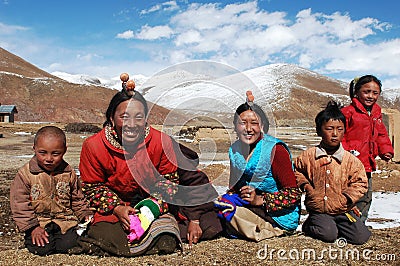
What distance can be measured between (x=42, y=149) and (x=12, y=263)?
0.83 meters

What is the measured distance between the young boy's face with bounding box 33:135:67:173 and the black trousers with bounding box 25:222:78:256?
19.0 inches

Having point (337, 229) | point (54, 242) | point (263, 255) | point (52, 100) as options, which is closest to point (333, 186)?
point (337, 229)

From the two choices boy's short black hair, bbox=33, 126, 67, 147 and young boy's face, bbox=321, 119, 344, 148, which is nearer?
boy's short black hair, bbox=33, 126, 67, 147

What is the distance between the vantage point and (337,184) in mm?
3486

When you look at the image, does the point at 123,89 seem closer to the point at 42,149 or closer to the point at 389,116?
the point at 42,149

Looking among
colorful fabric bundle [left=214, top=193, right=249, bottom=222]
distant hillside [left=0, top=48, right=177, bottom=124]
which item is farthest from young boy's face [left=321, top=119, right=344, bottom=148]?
distant hillside [left=0, top=48, right=177, bottom=124]

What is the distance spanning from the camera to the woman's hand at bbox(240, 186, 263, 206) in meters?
3.49

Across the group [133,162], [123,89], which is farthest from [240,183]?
[123,89]

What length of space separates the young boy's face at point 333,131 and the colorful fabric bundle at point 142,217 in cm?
154

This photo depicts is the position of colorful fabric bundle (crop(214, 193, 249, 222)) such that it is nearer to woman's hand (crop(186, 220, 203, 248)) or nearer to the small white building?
woman's hand (crop(186, 220, 203, 248))

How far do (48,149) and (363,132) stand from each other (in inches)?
115

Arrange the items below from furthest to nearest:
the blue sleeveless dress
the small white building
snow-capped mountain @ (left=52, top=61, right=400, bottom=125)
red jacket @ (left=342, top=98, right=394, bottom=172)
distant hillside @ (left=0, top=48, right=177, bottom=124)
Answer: distant hillside @ (left=0, top=48, right=177, bottom=124)
the small white building
red jacket @ (left=342, top=98, right=394, bottom=172)
the blue sleeveless dress
snow-capped mountain @ (left=52, top=61, right=400, bottom=125)

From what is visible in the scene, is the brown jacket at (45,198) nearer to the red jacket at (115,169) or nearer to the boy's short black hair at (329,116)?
the red jacket at (115,169)

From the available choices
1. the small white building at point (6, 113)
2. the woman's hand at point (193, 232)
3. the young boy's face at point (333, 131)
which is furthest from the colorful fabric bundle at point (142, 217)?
the small white building at point (6, 113)
